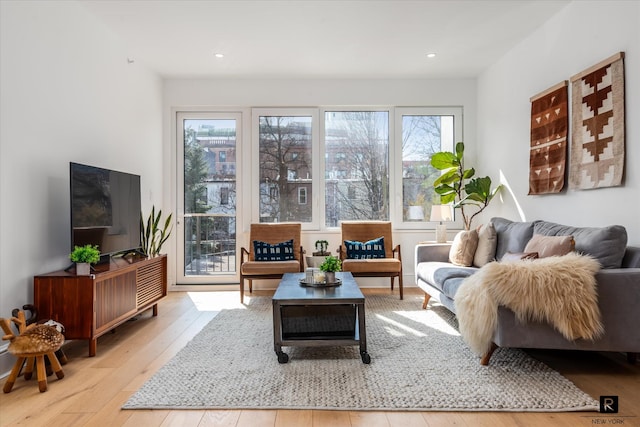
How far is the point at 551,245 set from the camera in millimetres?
2852

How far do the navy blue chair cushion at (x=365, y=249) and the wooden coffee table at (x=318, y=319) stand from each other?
1993 millimetres

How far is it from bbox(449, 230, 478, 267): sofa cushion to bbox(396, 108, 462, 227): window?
140 centimetres

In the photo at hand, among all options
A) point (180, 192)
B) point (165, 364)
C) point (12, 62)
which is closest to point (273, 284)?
point (180, 192)

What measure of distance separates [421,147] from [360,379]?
3.76 metres

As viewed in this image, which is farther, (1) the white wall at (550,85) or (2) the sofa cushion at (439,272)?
(2) the sofa cushion at (439,272)

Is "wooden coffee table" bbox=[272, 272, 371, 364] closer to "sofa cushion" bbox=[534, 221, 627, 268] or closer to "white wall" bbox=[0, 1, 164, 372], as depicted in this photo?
"sofa cushion" bbox=[534, 221, 627, 268]

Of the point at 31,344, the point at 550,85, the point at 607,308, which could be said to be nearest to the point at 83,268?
the point at 31,344

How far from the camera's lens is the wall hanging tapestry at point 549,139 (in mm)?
3498

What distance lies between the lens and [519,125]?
4309 mm

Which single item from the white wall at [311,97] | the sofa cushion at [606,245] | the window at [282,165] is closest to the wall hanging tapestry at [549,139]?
the sofa cushion at [606,245]

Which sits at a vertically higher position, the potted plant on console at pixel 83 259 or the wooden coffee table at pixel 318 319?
the potted plant on console at pixel 83 259

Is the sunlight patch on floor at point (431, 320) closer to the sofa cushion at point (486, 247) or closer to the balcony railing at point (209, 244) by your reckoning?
the sofa cushion at point (486, 247)

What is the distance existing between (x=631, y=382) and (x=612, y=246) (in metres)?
0.78

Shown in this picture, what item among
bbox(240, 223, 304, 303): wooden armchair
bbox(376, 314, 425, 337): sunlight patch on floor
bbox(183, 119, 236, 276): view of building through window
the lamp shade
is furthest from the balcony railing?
the lamp shade
